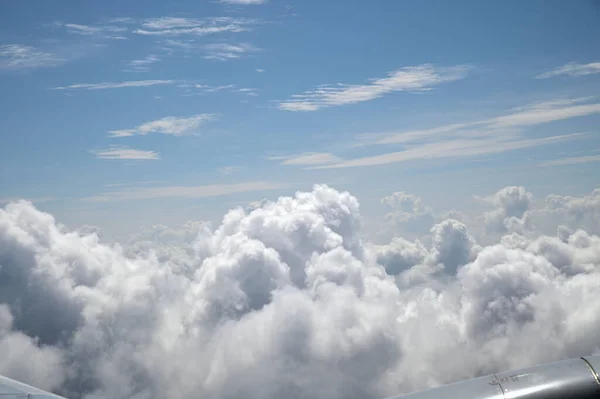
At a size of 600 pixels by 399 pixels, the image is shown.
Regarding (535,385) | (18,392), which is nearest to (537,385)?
(535,385)

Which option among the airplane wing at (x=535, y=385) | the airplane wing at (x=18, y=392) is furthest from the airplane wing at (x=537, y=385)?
the airplane wing at (x=18, y=392)

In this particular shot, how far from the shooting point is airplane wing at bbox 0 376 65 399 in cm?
1246

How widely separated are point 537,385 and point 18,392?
1532 centimetres

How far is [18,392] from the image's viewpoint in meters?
12.8

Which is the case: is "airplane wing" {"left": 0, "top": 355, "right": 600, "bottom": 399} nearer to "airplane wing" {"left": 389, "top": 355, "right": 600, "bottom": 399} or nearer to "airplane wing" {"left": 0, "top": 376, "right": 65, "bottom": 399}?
"airplane wing" {"left": 389, "top": 355, "right": 600, "bottom": 399}

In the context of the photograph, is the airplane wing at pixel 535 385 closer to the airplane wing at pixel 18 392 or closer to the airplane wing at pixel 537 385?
the airplane wing at pixel 537 385

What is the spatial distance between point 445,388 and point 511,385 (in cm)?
171

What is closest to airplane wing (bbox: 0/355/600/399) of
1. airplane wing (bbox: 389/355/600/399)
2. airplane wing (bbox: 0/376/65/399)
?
airplane wing (bbox: 389/355/600/399)

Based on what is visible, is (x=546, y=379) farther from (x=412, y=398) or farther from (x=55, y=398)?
(x=55, y=398)

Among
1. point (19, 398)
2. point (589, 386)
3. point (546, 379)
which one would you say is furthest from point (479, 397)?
point (19, 398)

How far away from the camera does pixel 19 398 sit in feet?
40.5

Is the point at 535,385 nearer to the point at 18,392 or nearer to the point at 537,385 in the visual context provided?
the point at 537,385

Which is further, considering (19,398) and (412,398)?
(19,398)

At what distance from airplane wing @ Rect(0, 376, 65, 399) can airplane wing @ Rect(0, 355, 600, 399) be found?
428 inches
